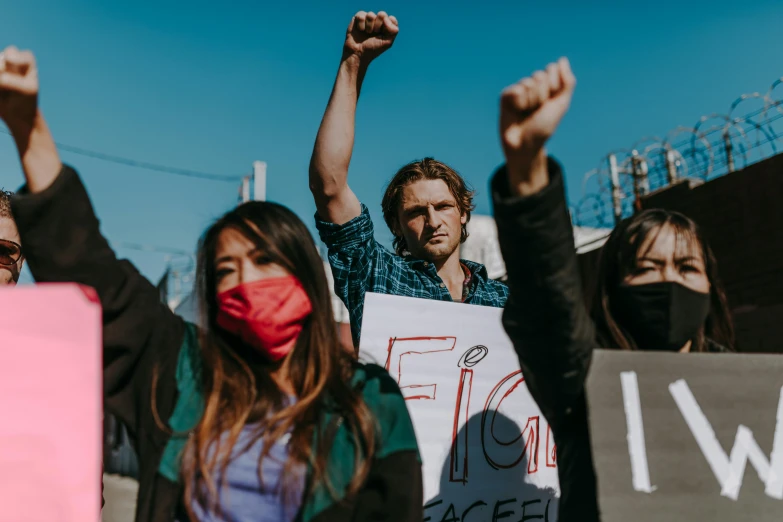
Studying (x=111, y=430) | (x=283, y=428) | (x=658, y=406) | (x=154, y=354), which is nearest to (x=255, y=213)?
(x=154, y=354)

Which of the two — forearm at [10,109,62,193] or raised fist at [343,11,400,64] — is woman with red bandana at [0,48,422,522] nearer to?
forearm at [10,109,62,193]

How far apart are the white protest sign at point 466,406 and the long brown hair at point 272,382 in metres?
0.47

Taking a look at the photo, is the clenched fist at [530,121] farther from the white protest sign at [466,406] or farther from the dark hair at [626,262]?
the white protest sign at [466,406]

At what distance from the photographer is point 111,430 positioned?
19422 millimetres

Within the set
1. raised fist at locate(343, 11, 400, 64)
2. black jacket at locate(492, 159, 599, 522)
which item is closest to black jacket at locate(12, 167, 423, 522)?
black jacket at locate(492, 159, 599, 522)

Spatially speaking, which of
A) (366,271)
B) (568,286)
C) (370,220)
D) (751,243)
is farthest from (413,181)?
(751,243)

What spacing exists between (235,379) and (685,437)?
982 millimetres

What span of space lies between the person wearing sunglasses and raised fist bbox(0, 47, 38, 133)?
2.76 ft

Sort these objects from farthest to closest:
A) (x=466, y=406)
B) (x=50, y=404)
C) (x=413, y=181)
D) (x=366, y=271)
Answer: (x=413, y=181)
(x=366, y=271)
(x=466, y=406)
(x=50, y=404)

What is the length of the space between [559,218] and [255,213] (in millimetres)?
676

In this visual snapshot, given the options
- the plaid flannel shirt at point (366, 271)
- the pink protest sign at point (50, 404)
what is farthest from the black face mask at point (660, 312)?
the pink protest sign at point (50, 404)

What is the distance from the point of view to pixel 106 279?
1.44 metres

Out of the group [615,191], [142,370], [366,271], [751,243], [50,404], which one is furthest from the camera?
[615,191]

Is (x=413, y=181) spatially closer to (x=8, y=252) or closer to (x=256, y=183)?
(x=8, y=252)
